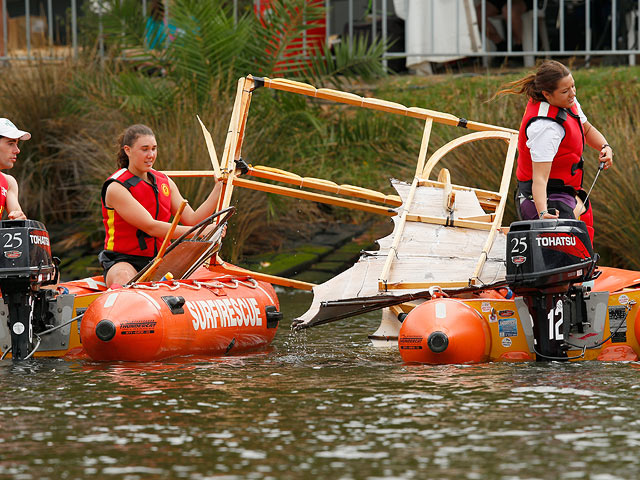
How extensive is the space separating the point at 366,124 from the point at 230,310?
6.64 m

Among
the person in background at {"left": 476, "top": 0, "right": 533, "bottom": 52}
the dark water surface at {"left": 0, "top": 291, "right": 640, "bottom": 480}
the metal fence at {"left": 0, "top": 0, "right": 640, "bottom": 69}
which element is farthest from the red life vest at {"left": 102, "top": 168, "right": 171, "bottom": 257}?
the person in background at {"left": 476, "top": 0, "right": 533, "bottom": 52}

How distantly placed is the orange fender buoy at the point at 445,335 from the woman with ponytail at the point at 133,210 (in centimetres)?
190

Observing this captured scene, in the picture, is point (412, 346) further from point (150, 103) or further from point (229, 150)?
point (150, 103)

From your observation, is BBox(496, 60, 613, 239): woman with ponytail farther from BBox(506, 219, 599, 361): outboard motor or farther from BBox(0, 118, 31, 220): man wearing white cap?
BBox(0, 118, 31, 220): man wearing white cap

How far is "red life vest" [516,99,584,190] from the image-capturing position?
276 inches

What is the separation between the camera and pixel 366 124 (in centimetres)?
1418

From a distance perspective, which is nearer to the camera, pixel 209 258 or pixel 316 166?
pixel 209 258

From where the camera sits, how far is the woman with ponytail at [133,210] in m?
8.02

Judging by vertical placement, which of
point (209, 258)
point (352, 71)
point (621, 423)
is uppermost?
point (352, 71)

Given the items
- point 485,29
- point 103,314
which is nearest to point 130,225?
point 103,314

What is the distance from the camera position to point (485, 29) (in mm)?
→ 15812

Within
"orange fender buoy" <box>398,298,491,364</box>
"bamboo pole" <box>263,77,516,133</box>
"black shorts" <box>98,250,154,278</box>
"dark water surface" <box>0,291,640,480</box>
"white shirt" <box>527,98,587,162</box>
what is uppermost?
"bamboo pole" <box>263,77,516,133</box>

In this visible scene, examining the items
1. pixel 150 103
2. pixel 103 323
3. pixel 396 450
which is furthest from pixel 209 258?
pixel 150 103

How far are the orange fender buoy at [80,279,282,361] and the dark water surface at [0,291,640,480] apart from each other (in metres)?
0.13
